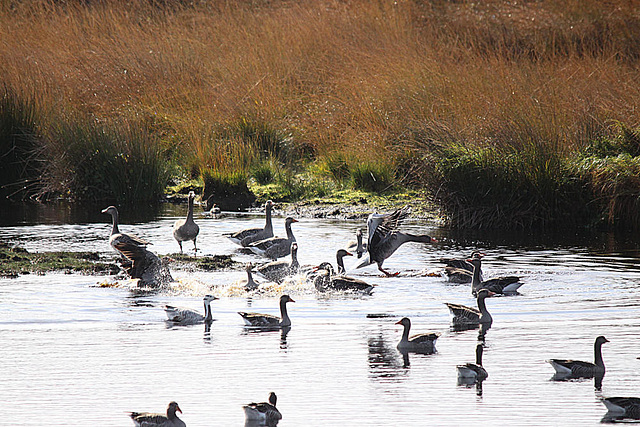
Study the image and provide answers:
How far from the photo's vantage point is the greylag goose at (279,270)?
1282 centimetres

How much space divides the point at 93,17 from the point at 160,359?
20.7 metres

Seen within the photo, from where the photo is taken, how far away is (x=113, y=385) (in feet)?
26.1

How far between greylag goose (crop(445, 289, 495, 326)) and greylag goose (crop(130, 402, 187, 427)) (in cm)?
410

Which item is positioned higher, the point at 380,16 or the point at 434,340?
the point at 380,16

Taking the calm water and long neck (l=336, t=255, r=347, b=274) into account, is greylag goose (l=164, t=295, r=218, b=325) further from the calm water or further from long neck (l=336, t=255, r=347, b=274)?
long neck (l=336, t=255, r=347, b=274)

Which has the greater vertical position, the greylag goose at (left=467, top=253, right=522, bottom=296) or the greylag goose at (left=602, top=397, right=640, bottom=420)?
the greylag goose at (left=467, top=253, right=522, bottom=296)

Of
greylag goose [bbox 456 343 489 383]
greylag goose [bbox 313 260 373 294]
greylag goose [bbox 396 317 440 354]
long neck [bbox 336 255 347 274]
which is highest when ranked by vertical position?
long neck [bbox 336 255 347 274]

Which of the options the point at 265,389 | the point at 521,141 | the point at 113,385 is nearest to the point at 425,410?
the point at 265,389

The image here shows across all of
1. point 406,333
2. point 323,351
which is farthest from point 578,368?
point 323,351

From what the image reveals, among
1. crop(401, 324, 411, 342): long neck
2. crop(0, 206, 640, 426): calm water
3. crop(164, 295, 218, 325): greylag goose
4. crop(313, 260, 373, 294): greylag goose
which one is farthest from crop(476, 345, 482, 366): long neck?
crop(164, 295, 218, 325): greylag goose

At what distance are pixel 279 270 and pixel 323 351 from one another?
387cm

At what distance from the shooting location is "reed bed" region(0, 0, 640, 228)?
17.7 metres

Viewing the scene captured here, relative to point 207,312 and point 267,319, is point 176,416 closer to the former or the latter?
point 267,319

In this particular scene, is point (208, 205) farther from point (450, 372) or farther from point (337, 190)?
point (450, 372)
